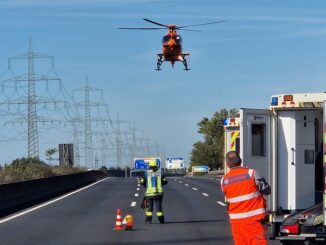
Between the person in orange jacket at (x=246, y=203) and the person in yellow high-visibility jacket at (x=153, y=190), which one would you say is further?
the person in yellow high-visibility jacket at (x=153, y=190)

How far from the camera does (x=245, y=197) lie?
9.22 meters

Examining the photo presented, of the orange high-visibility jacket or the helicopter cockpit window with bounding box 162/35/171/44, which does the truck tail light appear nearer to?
the orange high-visibility jacket

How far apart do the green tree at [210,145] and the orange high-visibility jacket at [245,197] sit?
114434 mm

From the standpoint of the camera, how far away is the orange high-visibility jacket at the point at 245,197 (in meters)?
9.20

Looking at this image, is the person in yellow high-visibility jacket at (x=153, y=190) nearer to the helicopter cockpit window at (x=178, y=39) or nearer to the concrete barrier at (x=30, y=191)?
the concrete barrier at (x=30, y=191)

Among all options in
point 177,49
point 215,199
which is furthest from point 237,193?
point 177,49

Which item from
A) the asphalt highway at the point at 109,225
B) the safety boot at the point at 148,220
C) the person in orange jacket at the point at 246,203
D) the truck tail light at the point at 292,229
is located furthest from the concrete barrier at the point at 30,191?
the person in orange jacket at the point at 246,203

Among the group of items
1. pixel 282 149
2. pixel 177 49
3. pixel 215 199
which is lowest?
pixel 215 199

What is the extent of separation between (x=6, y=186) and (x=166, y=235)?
999cm

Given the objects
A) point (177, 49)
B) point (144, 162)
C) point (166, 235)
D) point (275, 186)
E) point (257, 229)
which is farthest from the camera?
point (144, 162)

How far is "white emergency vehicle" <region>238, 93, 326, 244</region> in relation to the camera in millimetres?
13492

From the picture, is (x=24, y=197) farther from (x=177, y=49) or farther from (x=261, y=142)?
(x=261, y=142)

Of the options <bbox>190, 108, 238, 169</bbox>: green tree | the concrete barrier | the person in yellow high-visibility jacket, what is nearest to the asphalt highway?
the person in yellow high-visibility jacket

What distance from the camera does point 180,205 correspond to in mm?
25734
